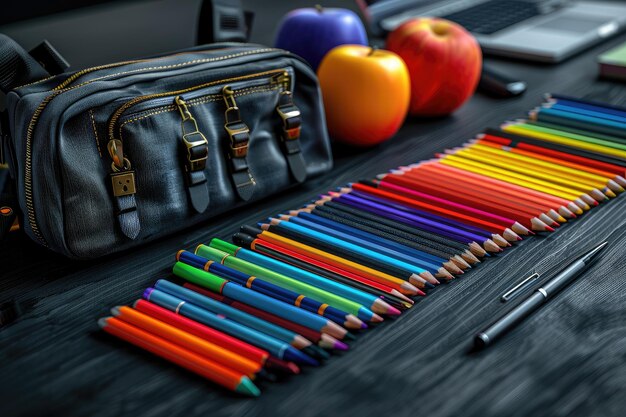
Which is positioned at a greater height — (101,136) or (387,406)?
(101,136)

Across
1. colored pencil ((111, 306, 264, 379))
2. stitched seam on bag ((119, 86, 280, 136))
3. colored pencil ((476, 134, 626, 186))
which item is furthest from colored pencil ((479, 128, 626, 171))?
colored pencil ((111, 306, 264, 379))

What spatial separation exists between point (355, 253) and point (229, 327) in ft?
0.54

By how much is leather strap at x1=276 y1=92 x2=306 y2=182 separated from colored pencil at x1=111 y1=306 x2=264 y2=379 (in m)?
0.31

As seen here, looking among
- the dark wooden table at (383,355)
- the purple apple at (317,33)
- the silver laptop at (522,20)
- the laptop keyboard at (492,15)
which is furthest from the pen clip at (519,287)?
the laptop keyboard at (492,15)

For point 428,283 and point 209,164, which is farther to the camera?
point 209,164

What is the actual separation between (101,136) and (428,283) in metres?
0.33

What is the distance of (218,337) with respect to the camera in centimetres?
61

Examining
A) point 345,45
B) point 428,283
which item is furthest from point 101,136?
point 345,45

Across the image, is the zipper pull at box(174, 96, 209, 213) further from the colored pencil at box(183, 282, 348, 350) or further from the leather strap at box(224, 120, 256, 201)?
the colored pencil at box(183, 282, 348, 350)

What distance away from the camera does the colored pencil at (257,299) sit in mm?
616

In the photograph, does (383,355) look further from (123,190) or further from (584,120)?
(584,120)

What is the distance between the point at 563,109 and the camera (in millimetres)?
1066

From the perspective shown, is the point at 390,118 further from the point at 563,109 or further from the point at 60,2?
the point at 60,2

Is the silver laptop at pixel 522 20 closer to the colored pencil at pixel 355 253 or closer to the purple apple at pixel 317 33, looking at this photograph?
the purple apple at pixel 317 33
